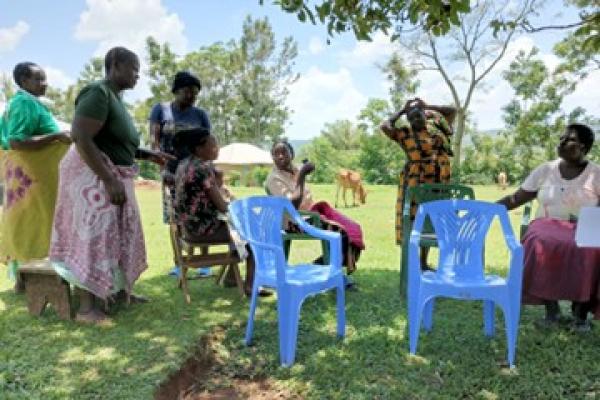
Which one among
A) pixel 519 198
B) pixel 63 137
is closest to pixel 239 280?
pixel 63 137

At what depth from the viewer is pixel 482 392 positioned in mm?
2961

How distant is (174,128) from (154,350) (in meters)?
2.29

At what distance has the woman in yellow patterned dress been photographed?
4871 mm

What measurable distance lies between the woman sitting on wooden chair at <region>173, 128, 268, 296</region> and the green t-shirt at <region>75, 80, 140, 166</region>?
1.45ft

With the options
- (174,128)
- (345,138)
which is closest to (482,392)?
(174,128)

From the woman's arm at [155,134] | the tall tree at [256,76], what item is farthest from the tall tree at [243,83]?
the woman's arm at [155,134]

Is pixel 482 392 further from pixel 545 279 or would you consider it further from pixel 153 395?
pixel 153 395

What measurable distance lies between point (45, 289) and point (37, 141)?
1.22m

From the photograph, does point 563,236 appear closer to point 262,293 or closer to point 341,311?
point 341,311

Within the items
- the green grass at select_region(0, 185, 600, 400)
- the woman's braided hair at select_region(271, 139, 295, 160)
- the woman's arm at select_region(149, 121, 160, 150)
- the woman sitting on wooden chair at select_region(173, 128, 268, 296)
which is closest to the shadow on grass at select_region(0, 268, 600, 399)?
the green grass at select_region(0, 185, 600, 400)

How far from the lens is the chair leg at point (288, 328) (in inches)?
128

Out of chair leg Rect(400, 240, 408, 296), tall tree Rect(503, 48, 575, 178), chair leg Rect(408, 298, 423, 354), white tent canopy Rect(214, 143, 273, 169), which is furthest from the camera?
white tent canopy Rect(214, 143, 273, 169)

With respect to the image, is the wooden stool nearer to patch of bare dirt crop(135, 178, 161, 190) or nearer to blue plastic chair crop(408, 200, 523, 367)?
blue plastic chair crop(408, 200, 523, 367)

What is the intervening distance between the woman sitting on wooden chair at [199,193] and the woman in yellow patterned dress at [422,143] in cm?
168
